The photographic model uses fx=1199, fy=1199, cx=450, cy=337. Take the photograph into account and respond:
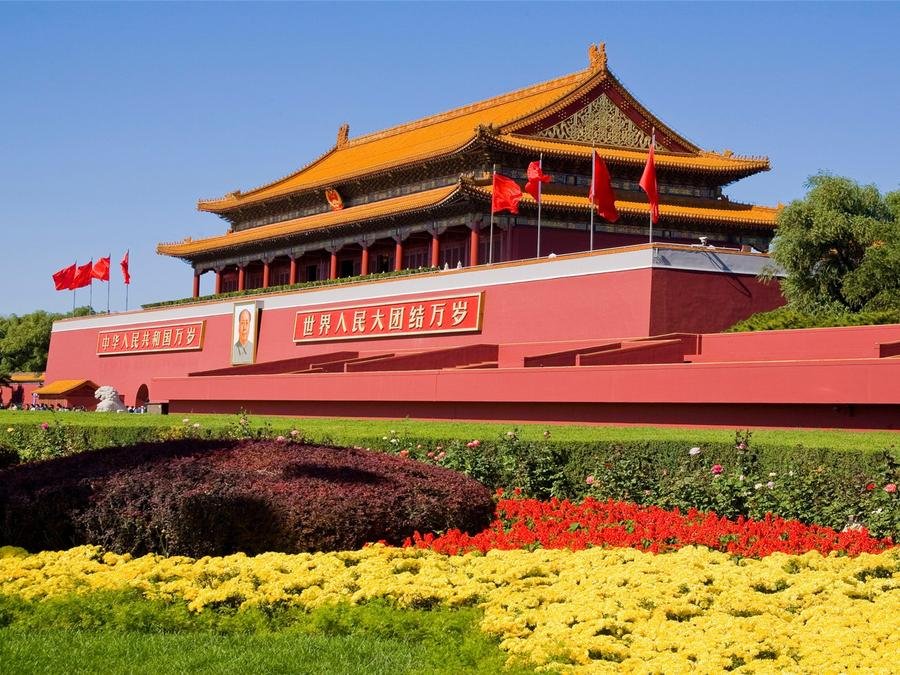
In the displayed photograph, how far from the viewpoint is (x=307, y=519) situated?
8875mm

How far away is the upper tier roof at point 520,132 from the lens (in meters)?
31.5

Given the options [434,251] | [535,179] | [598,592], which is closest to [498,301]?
[535,179]

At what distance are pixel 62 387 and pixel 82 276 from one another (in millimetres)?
4091

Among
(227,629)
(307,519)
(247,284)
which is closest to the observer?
(227,629)

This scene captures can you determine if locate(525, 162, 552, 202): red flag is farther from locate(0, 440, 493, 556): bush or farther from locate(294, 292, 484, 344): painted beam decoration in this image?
locate(0, 440, 493, 556): bush

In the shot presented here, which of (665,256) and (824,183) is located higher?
(824,183)

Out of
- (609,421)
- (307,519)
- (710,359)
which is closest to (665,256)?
(710,359)

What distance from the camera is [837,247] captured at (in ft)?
78.4

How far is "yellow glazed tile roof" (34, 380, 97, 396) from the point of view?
41844 millimetres

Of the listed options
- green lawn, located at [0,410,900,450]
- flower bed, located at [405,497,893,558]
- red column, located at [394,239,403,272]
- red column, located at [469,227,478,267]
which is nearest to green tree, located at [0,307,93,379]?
red column, located at [394,239,403,272]

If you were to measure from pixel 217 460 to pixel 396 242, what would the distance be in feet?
76.9

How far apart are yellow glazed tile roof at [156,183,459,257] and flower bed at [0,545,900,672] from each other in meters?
22.2

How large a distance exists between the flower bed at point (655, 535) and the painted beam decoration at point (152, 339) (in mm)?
28677

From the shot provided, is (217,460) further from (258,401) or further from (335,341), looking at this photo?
(335,341)
